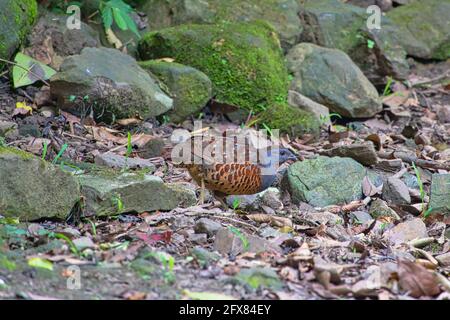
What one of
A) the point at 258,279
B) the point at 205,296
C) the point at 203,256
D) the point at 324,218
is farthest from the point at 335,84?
the point at 205,296

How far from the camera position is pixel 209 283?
3.42m

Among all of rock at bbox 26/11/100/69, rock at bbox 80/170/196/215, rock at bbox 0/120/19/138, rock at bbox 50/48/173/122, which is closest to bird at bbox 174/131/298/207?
rock at bbox 80/170/196/215

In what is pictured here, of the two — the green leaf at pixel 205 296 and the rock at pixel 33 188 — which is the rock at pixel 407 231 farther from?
the rock at pixel 33 188

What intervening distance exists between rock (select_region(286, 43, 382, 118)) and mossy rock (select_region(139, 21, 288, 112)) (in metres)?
0.62

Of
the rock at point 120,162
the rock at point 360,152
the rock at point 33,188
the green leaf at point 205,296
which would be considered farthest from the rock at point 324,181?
the green leaf at point 205,296

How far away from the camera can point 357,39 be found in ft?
28.8

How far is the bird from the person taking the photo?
16.6 feet

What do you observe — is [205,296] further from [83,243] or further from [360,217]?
[360,217]

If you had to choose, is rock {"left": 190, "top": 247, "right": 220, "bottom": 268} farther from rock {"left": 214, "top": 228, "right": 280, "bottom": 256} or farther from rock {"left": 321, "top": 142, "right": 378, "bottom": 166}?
rock {"left": 321, "top": 142, "right": 378, "bottom": 166}

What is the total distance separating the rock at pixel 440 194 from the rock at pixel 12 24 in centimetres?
362

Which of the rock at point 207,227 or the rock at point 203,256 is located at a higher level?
the rock at point 203,256

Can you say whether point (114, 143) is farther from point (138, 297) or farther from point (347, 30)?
point (347, 30)

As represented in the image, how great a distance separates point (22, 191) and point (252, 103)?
11.5ft

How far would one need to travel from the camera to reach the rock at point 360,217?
538 centimetres
